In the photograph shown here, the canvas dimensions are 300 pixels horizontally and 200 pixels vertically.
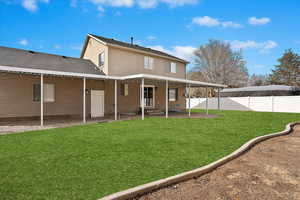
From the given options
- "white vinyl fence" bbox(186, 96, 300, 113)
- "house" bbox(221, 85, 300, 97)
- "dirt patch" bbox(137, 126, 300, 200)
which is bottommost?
"dirt patch" bbox(137, 126, 300, 200)

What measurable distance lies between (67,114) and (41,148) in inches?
278

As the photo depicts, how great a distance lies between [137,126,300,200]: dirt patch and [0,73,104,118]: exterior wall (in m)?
10.1

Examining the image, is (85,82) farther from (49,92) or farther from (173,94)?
(173,94)

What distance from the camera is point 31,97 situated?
9836 mm

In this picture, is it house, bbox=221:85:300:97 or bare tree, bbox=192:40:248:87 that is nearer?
house, bbox=221:85:300:97

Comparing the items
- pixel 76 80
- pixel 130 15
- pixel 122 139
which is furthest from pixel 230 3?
pixel 122 139

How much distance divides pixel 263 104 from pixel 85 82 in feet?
55.9

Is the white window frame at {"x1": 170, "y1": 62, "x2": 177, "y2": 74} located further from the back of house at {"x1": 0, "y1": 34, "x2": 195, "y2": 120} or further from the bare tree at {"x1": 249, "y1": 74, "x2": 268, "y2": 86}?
the bare tree at {"x1": 249, "y1": 74, "x2": 268, "y2": 86}

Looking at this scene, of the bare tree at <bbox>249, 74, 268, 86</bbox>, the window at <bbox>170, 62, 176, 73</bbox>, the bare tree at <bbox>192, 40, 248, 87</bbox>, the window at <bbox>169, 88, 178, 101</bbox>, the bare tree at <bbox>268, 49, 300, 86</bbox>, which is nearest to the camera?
the window at <bbox>170, 62, 176, 73</bbox>

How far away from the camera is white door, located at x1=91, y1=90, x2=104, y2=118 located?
11781mm

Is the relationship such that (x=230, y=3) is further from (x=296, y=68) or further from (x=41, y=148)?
(x=296, y=68)

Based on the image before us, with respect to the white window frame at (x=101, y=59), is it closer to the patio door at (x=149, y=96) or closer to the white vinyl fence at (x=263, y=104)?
the patio door at (x=149, y=96)

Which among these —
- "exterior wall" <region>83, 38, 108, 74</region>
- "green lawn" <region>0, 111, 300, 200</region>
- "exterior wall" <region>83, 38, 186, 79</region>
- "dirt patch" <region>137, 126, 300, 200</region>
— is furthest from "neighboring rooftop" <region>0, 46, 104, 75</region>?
"dirt patch" <region>137, 126, 300, 200</region>

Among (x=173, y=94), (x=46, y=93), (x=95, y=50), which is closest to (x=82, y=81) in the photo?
(x=46, y=93)
